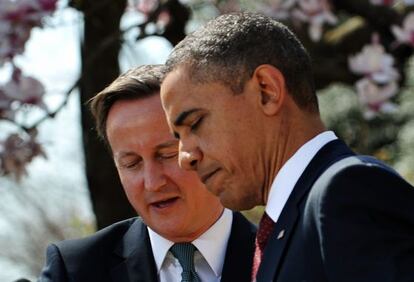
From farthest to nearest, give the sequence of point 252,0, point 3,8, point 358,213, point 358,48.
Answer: point 358,48
point 252,0
point 3,8
point 358,213

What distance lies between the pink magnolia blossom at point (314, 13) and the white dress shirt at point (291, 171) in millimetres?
4366

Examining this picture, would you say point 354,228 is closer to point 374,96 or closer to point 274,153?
point 274,153

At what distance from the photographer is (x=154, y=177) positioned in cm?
452

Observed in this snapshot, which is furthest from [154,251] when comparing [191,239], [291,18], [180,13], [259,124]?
[291,18]

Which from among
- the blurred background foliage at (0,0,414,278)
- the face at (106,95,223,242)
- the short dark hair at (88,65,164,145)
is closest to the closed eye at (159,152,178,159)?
the face at (106,95,223,242)

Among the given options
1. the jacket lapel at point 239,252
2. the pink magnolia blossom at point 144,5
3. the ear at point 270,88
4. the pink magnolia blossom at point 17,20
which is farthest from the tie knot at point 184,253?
the pink magnolia blossom at point 144,5

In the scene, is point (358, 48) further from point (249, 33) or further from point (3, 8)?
point (249, 33)

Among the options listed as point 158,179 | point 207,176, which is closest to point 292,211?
point 207,176

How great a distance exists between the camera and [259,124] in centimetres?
342

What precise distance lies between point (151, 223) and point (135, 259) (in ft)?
0.56

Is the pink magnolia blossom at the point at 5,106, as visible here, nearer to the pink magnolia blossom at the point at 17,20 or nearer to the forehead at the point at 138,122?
the pink magnolia blossom at the point at 17,20

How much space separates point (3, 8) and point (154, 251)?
2247 mm

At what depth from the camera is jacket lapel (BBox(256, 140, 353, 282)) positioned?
11.2ft

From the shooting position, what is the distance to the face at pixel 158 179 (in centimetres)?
453
